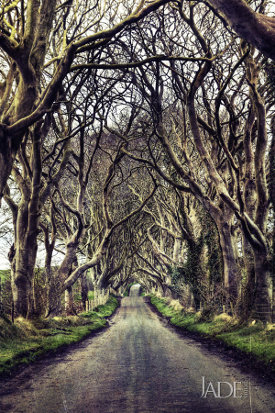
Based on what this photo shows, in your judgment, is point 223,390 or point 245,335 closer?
point 223,390

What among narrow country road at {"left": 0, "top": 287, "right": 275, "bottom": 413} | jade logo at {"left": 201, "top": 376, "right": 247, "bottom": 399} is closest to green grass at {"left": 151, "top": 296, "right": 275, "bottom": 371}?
narrow country road at {"left": 0, "top": 287, "right": 275, "bottom": 413}

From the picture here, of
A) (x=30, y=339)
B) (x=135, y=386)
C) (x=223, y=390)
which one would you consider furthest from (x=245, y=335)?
(x=30, y=339)

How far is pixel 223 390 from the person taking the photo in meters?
5.76

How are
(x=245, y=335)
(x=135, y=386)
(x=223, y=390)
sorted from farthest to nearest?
(x=245, y=335) < (x=135, y=386) < (x=223, y=390)

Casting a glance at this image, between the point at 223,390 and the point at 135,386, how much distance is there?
57.7 inches

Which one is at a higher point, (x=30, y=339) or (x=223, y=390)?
(x=30, y=339)

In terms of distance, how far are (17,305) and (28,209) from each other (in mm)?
3371

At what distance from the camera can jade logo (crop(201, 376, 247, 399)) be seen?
5.46 meters

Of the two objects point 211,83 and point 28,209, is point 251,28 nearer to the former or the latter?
point 211,83

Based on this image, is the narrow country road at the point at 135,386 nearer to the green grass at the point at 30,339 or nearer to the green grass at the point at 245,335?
the green grass at the point at 30,339

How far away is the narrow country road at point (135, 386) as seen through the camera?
4988mm

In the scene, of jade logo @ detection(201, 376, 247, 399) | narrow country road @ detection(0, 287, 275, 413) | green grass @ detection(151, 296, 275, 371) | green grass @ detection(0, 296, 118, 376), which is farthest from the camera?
green grass @ detection(0, 296, 118, 376)

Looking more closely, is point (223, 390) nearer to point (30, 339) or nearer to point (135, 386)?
point (135, 386)

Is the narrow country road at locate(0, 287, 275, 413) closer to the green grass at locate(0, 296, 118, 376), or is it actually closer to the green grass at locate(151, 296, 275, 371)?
the green grass at locate(0, 296, 118, 376)
